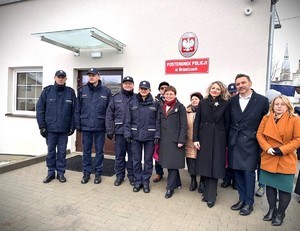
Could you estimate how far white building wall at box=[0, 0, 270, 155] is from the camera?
443 cm

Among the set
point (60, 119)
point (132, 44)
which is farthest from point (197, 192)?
point (132, 44)

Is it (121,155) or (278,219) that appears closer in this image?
(278,219)

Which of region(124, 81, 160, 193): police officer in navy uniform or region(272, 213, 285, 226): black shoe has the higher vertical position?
region(124, 81, 160, 193): police officer in navy uniform

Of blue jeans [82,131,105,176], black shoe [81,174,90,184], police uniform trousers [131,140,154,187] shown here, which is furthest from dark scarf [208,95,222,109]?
black shoe [81,174,90,184]

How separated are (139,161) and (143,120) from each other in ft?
2.26

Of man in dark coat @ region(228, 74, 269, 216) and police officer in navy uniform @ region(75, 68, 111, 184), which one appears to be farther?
police officer in navy uniform @ region(75, 68, 111, 184)

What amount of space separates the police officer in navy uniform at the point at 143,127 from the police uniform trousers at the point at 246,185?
50.0 inches

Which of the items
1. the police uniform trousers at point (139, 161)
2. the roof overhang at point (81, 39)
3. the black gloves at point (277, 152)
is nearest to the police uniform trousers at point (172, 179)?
the police uniform trousers at point (139, 161)

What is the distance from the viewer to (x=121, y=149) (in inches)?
151

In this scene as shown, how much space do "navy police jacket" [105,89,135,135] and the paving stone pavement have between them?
983 mm

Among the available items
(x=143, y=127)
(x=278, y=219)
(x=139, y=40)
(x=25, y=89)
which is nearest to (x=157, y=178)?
(x=143, y=127)

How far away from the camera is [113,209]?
3008 millimetres

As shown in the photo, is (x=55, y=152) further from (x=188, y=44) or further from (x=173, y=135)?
(x=188, y=44)

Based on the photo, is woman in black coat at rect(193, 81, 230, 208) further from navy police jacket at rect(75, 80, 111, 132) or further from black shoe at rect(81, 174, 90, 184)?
black shoe at rect(81, 174, 90, 184)
